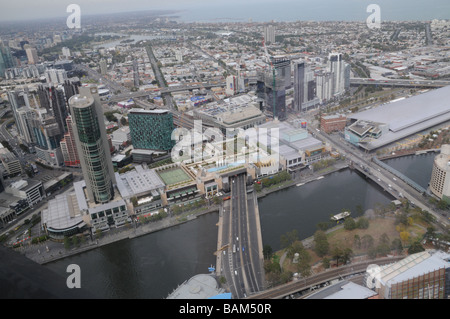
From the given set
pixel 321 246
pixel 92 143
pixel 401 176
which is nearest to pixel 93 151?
pixel 92 143

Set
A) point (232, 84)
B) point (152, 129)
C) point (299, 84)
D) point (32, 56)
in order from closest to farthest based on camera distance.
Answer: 1. point (152, 129)
2. point (299, 84)
3. point (232, 84)
4. point (32, 56)

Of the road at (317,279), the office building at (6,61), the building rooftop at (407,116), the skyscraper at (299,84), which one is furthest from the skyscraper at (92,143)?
the office building at (6,61)

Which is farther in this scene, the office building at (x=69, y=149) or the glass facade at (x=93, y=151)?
the office building at (x=69, y=149)

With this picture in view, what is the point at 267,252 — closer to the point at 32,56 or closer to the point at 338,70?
the point at 338,70

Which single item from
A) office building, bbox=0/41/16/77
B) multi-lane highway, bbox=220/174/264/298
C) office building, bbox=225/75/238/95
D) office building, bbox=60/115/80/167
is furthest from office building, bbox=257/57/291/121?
office building, bbox=0/41/16/77

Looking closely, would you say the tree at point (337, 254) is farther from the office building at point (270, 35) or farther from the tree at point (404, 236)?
the office building at point (270, 35)

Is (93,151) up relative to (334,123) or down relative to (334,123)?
up
